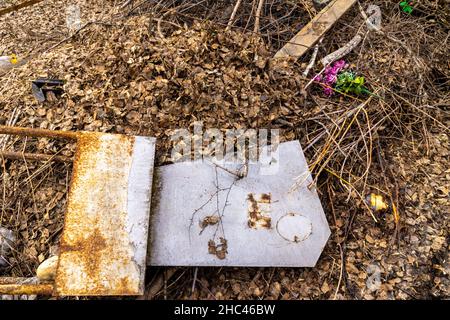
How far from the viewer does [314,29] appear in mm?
3613

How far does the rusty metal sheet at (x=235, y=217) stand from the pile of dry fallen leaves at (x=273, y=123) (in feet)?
0.59

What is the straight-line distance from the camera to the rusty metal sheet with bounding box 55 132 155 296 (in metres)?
1.91

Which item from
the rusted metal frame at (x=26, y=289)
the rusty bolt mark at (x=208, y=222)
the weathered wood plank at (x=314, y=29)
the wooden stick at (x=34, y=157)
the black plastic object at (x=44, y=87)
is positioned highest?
the weathered wood plank at (x=314, y=29)

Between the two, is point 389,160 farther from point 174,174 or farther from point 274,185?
point 174,174

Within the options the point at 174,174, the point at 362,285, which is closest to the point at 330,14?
the point at 174,174

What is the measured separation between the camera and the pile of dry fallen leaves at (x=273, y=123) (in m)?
2.42

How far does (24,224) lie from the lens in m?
2.62

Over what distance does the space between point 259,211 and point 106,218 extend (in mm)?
1131

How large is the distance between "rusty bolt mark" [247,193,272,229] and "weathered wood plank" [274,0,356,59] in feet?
5.45

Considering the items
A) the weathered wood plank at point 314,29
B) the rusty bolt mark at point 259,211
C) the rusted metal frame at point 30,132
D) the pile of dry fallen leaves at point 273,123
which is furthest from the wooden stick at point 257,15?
the rusted metal frame at point 30,132

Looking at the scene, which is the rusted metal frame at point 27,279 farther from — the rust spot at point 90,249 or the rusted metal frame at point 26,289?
the rust spot at point 90,249

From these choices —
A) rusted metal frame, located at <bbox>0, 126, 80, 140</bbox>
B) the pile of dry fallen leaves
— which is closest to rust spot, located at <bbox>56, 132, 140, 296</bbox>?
rusted metal frame, located at <bbox>0, 126, 80, 140</bbox>
